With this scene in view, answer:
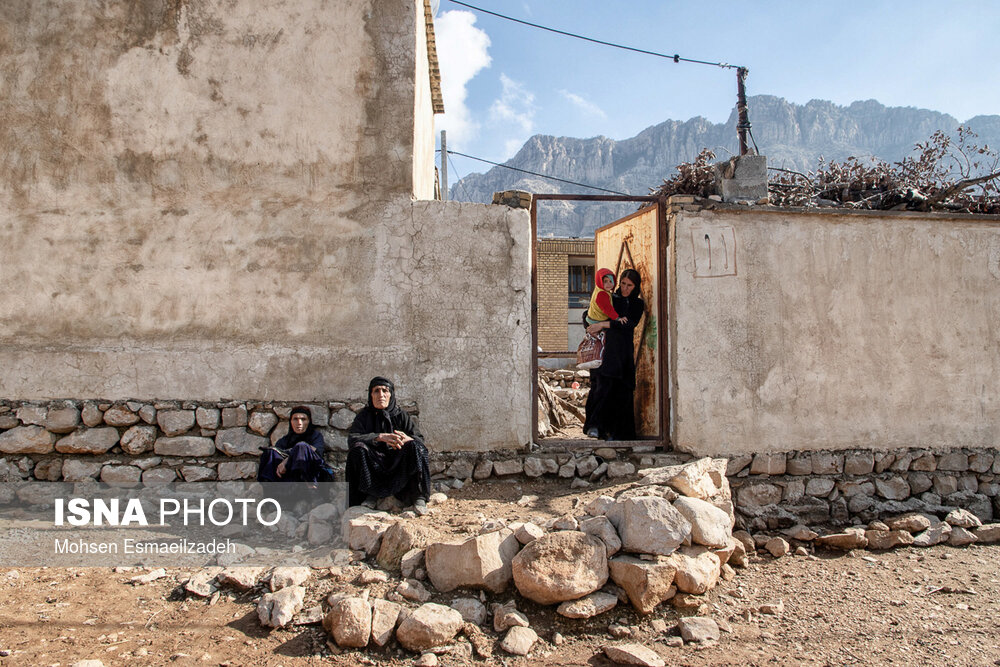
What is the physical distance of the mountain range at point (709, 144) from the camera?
326 feet

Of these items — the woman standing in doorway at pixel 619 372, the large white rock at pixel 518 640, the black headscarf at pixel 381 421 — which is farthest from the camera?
the woman standing in doorway at pixel 619 372

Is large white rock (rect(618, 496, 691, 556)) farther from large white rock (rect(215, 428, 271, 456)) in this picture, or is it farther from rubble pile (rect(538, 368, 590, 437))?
large white rock (rect(215, 428, 271, 456))

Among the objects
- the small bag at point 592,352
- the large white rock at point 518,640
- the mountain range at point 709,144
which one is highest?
the mountain range at point 709,144

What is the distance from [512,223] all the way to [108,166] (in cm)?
320

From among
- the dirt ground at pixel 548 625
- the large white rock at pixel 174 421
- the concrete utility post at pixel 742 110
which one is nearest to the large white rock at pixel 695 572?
the dirt ground at pixel 548 625

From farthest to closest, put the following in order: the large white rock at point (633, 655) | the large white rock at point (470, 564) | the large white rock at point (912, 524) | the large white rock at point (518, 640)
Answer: the large white rock at point (912, 524)
the large white rock at point (470, 564)
the large white rock at point (518, 640)
the large white rock at point (633, 655)

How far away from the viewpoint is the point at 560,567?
11.2 ft

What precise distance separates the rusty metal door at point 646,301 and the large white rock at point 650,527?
1674 mm

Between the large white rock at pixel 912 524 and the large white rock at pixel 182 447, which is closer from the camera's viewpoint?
the large white rock at pixel 182 447

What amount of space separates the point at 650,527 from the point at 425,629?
1368 millimetres

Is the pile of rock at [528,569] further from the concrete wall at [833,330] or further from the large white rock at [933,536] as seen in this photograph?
the large white rock at [933,536]

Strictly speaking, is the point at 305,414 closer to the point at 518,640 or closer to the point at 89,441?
the point at 89,441

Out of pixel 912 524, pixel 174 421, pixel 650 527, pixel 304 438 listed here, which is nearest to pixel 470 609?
pixel 650 527

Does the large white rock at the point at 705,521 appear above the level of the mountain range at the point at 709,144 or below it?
below
